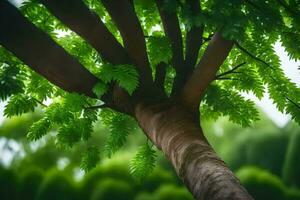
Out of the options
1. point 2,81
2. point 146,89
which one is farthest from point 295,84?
point 2,81

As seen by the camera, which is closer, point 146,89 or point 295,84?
point 146,89

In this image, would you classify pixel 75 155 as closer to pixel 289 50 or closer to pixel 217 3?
pixel 289 50

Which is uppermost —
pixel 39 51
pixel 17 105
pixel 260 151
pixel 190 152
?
pixel 260 151

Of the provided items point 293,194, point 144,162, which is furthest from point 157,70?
point 293,194

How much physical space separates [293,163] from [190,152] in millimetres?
4728

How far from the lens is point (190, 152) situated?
70.8 inches

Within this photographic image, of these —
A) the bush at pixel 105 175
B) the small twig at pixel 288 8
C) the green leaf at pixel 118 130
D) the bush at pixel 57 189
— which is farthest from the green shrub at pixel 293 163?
the small twig at pixel 288 8

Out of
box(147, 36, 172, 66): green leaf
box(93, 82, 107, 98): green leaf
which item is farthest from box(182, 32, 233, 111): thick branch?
box(93, 82, 107, 98): green leaf

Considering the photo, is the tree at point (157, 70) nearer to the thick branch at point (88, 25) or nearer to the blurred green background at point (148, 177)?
the thick branch at point (88, 25)

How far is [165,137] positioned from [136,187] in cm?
395

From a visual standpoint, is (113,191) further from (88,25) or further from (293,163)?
(88,25)

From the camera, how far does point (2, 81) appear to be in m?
1.74

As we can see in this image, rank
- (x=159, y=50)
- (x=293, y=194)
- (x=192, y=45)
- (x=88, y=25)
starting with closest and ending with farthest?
(x=88, y=25) < (x=159, y=50) < (x=192, y=45) < (x=293, y=194)

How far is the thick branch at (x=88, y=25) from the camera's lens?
1.96 m
